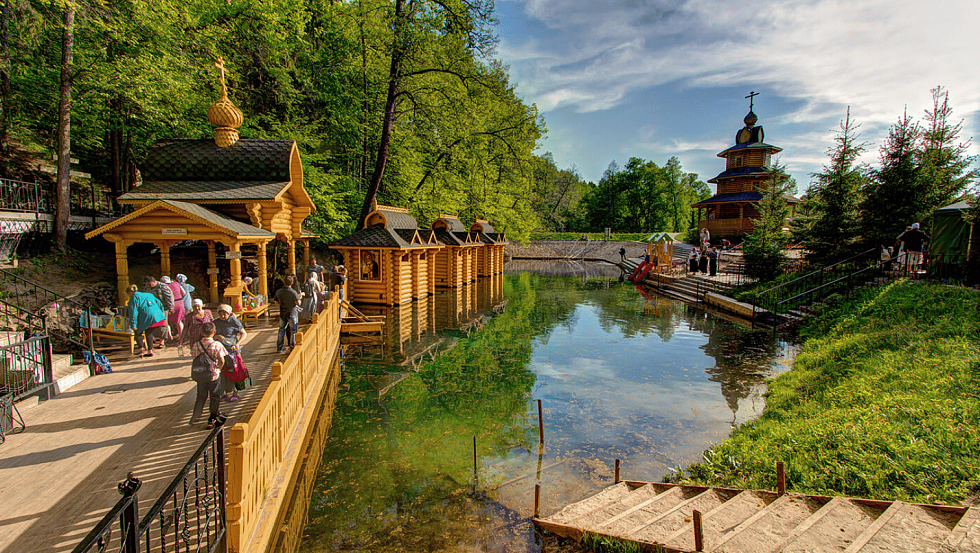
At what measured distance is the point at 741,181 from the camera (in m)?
46.8

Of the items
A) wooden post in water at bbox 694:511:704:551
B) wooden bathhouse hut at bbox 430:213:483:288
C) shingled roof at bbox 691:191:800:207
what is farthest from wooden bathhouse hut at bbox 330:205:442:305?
shingled roof at bbox 691:191:800:207

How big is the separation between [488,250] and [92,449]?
30.2 metres

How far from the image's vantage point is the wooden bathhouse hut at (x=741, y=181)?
45.8 meters

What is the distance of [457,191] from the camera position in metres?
31.8

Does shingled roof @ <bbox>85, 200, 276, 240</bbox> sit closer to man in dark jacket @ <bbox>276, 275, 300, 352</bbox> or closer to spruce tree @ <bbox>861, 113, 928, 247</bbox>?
man in dark jacket @ <bbox>276, 275, 300, 352</bbox>

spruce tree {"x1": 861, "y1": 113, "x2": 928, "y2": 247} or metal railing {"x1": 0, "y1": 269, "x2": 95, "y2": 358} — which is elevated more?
spruce tree {"x1": 861, "y1": 113, "x2": 928, "y2": 247}

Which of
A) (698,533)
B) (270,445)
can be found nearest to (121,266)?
(270,445)

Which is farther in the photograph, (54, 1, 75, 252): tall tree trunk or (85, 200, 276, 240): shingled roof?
(54, 1, 75, 252): tall tree trunk

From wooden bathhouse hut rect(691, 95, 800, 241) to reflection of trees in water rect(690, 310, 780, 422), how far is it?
32.3 m

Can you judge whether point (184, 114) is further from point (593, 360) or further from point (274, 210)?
point (593, 360)

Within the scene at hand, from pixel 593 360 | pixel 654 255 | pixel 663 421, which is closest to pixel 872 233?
pixel 593 360

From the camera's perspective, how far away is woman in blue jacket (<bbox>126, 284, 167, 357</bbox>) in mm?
9219

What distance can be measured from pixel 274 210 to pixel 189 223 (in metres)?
3.17

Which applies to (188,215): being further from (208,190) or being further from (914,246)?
(914,246)
